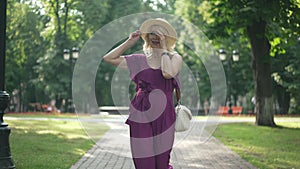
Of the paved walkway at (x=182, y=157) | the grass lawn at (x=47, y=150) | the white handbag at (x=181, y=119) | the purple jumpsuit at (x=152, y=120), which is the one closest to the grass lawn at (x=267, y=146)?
the paved walkway at (x=182, y=157)

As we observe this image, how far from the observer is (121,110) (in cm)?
639

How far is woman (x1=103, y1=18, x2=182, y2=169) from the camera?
15.7 ft

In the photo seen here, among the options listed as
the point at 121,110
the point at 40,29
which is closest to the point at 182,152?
the point at 121,110

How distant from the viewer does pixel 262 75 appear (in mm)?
20578

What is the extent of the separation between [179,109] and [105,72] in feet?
126

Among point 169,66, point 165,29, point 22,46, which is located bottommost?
point 169,66

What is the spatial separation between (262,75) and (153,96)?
1634cm

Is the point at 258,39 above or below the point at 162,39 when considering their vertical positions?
above

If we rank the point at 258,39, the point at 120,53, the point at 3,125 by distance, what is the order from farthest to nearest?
the point at 258,39 → the point at 3,125 → the point at 120,53

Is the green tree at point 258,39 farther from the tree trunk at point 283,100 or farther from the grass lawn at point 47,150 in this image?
the tree trunk at point 283,100

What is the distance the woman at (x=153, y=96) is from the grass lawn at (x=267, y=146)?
481cm

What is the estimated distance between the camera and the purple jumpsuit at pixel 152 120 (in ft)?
15.7

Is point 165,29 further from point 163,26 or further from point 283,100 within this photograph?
point 283,100

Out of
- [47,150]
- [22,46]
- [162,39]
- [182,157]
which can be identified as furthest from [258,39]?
[22,46]
